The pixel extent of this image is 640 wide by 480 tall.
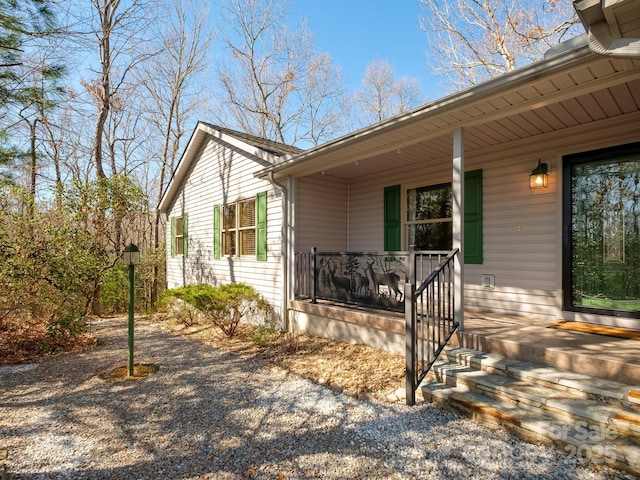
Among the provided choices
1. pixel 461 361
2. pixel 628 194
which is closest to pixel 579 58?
pixel 628 194

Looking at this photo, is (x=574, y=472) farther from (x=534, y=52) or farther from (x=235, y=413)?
(x=534, y=52)

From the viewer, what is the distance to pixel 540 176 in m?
4.44

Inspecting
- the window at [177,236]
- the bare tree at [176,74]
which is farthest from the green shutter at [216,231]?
the bare tree at [176,74]

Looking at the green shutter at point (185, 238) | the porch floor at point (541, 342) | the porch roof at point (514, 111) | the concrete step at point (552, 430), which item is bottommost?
the concrete step at point (552, 430)

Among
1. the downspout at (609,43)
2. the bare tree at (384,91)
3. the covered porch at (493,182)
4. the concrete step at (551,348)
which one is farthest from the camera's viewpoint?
the bare tree at (384,91)

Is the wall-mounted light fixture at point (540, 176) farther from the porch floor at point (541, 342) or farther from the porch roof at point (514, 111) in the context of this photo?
the porch floor at point (541, 342)

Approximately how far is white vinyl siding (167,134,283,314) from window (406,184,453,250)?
238cm

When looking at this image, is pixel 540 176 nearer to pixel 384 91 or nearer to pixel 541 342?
pixel 541 342

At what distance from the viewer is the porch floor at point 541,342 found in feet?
9.06

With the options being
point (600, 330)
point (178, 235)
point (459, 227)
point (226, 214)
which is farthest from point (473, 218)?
point (178, 235)

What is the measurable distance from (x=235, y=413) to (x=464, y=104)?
12.3ft

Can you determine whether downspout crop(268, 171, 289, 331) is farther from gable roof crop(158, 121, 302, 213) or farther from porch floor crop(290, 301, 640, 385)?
porch floor crop(290, 301, 640, 385)

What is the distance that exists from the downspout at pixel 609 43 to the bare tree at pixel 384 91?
1618cm

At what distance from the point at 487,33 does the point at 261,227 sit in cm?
1065
